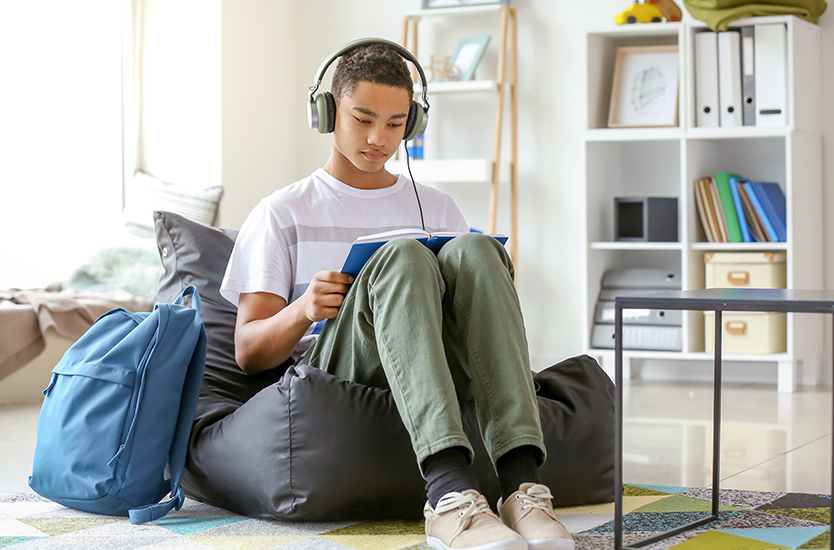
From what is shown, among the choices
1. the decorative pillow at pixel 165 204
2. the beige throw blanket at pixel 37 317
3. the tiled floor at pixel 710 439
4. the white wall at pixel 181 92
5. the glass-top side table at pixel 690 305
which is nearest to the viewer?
the glass-top side table at pixel 690 305

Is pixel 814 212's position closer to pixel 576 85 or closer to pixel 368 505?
pixel 576 85

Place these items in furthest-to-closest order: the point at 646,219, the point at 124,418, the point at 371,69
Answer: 1. the point at 646,219
2. the point at 371,69
3. the point at 124,418

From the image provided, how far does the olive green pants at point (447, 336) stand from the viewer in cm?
130

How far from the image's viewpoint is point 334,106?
178 centimetres

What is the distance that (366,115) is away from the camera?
5.67 ft

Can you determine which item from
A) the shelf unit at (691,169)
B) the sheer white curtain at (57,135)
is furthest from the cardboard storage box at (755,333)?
the sheer white curtain at (57,135)

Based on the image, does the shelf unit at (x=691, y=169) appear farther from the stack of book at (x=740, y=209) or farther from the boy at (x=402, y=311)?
the boy at (x=402, y=311)

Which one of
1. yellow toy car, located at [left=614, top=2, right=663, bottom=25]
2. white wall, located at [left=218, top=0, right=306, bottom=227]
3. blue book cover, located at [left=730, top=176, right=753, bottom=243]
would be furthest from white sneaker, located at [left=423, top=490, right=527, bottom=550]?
white wall, located at [left=218, top=0, right=306, bottom=227]

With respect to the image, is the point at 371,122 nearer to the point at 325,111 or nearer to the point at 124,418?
the point at 325,111

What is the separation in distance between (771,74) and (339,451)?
2527 millimetres

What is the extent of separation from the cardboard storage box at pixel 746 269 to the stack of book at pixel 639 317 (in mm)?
164

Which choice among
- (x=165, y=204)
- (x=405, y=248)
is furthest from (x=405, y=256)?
(x=165, y=204)

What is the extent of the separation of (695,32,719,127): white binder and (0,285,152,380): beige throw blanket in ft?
7.24

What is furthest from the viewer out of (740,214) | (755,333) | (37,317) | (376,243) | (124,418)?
(740,214)
